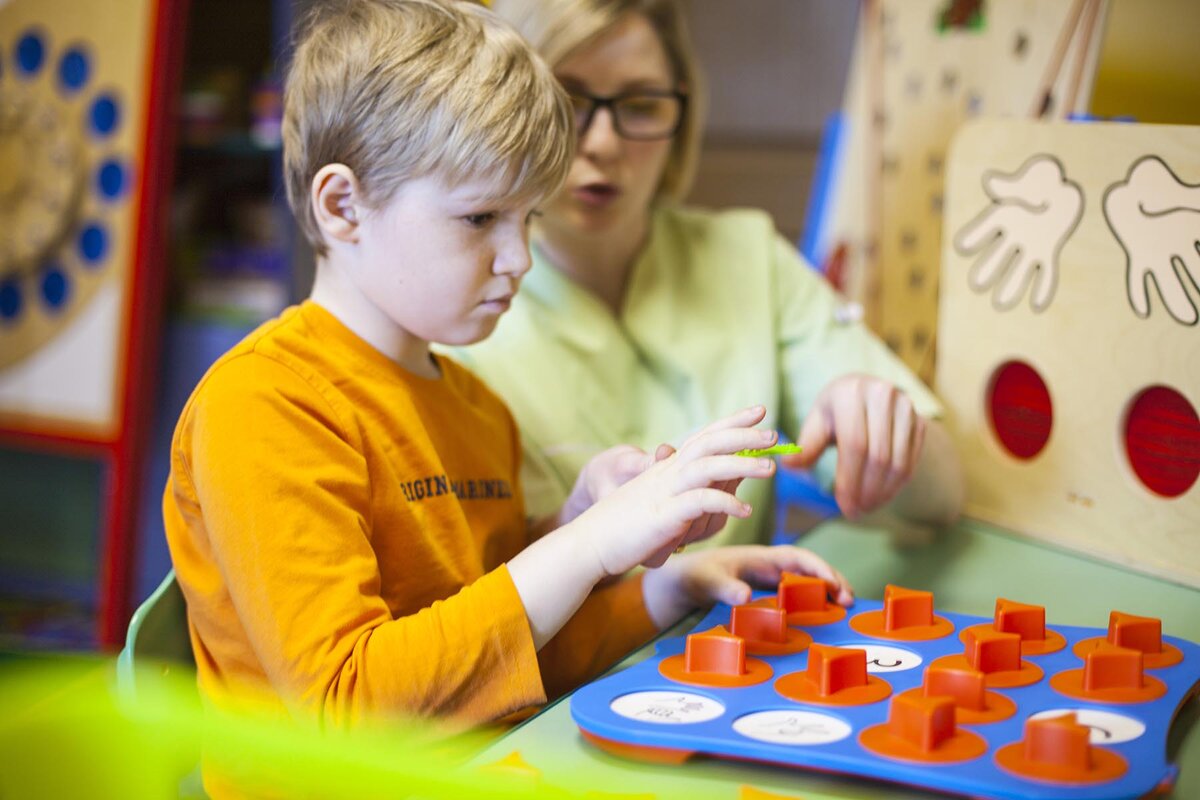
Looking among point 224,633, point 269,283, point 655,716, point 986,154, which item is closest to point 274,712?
point 224,633

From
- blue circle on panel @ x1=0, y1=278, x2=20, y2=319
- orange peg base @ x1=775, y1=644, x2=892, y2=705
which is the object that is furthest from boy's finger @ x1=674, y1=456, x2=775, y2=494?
blue circle on panel @ x1=0, y1=278, x2=20, y2=319

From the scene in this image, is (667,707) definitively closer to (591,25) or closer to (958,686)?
(958,686)

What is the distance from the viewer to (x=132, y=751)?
48 centimetres

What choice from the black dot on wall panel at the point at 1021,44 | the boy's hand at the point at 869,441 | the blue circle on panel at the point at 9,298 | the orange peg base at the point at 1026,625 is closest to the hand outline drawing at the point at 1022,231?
the boy's hand at the point at 869,441

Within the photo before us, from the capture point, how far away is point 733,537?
1029 millimetres

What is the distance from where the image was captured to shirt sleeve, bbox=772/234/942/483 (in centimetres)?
112

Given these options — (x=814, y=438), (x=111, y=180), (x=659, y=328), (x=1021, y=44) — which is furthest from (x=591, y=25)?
(x=111, y=180)

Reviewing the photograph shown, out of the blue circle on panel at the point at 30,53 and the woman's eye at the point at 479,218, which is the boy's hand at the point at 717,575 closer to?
the woman's eye at the point at 479,218

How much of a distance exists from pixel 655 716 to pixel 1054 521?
55cm

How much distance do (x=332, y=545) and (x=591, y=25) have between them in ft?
1.84

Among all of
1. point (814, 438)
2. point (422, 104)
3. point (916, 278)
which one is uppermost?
point (422, 104)

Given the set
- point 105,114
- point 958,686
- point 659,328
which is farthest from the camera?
point 105,114

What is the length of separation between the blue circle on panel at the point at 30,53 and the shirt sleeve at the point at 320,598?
163cm

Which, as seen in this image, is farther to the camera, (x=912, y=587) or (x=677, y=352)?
(x=677, y=352)
